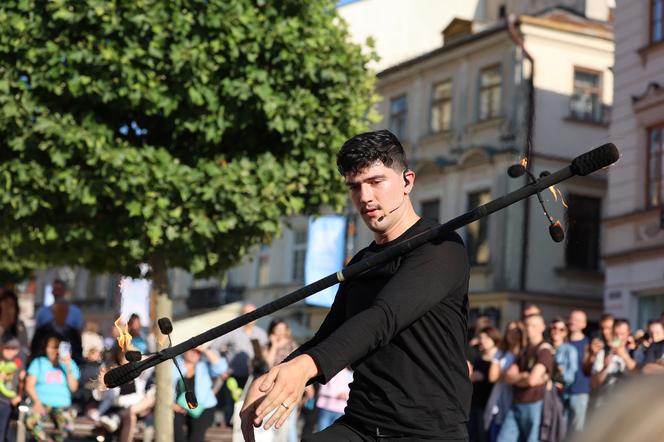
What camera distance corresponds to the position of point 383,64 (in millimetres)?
41438

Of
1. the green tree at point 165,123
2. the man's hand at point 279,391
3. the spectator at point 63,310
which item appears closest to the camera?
the man's hand at point 279,391

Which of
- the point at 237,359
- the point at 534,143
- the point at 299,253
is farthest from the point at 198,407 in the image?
the point at 299,253

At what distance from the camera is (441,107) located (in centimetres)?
3459

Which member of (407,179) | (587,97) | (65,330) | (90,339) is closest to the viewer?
(407,179)

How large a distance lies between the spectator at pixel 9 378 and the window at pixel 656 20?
13.9 m

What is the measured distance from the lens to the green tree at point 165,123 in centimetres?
1386

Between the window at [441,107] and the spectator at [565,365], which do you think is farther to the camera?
the window at [441,107]

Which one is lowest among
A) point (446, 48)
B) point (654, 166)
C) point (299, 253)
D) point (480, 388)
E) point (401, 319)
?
point (480, 388)

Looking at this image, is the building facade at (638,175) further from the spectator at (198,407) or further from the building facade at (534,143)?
the spectator at (198,407)

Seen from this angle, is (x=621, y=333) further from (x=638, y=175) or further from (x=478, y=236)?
(x=478, y=236)

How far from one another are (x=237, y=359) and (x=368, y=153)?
43.3 ft

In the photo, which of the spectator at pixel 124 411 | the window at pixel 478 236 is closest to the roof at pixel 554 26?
the window at pixel 478 236

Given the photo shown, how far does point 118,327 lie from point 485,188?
28.2m

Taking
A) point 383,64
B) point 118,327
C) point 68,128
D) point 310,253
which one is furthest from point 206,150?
point 383,64
